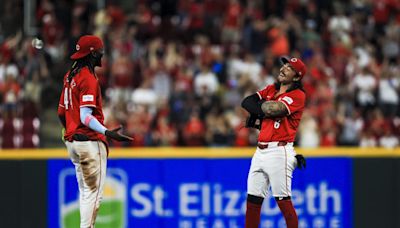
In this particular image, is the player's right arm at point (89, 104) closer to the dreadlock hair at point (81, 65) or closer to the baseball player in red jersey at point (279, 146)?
the dreadlock hair at point (81, 65)

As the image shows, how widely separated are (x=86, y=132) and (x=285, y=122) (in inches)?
76.6

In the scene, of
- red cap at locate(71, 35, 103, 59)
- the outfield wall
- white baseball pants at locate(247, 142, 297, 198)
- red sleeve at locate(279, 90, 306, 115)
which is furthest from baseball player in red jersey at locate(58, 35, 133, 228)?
the outfield wall

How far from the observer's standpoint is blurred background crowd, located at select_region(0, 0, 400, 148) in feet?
55.2

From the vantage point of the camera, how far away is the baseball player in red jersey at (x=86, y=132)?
950 centimetres

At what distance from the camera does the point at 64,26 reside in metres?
19.3

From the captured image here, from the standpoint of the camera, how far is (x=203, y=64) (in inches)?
729

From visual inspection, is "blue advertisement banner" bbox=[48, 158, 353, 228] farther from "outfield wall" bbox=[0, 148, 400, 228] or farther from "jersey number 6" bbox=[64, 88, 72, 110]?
"jersey number 6" bbox=[64, 88, 72, 110]

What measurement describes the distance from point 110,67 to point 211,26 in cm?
Answer: 263

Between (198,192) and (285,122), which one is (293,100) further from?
(198,192)

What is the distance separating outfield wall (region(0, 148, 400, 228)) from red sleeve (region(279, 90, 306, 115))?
230 centimetres

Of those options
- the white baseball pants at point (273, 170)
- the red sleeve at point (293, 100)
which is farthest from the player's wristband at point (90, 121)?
the red sleeve at point (293, 100)

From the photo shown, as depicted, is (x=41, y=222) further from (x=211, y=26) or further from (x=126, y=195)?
(x=211, y=26)

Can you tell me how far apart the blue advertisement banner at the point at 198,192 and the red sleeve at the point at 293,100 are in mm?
2302

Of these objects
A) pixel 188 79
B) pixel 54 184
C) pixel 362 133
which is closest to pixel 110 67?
pixel 188 79
